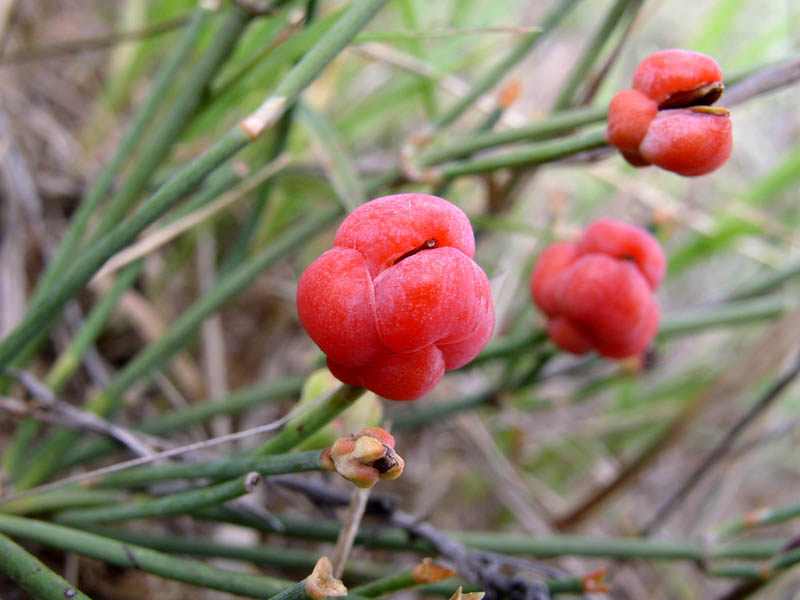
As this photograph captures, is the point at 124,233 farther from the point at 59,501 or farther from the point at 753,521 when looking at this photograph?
the point at 753,521

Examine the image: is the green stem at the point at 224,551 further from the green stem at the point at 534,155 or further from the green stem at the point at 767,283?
the green stem at the point at 767,283

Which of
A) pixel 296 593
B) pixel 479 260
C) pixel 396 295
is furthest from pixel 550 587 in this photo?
pixel 479 260

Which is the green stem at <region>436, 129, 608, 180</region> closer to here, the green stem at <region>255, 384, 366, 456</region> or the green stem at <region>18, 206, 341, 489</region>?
the green stem at <region>18, 206, 341, 489</region>

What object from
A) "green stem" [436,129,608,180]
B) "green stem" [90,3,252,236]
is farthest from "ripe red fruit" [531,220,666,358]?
"green stem" [90,3,252,236]

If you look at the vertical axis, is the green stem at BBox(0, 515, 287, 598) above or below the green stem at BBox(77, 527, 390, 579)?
below

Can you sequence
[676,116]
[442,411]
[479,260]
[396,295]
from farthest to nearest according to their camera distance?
[479,260] < [442,411] < [676,116] < [396,295]

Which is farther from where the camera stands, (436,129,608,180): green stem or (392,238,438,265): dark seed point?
(436,129,608,180): green stem
